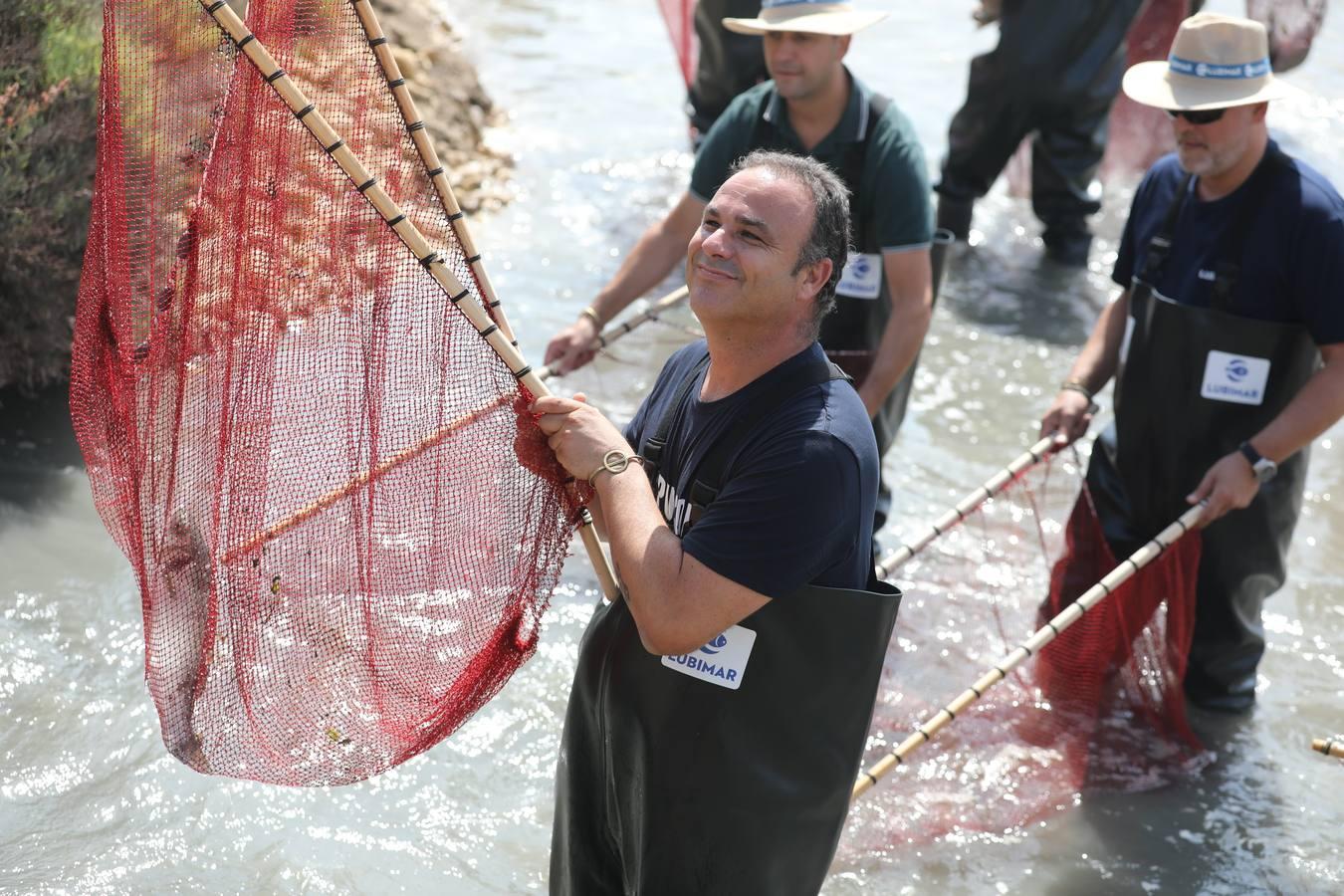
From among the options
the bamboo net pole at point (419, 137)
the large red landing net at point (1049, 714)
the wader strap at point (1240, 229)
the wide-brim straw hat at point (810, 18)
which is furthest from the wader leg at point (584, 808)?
the wide-brim straw hat at point (810, 18)

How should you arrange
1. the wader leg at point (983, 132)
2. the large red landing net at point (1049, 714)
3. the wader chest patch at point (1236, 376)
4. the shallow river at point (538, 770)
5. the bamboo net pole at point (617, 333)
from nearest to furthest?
Answer: the shallow river at point (538, 770), the wader chest patch at point (1236, 376), the large red landing net at point (1049, 714), the bamboo net pole at point (617, 333), the wader leg at point (983, 132)

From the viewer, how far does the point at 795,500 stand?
95.9 inches

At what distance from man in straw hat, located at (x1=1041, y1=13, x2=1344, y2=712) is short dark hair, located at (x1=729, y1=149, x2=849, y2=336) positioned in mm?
1838

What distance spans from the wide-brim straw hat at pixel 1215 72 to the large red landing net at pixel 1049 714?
126cm

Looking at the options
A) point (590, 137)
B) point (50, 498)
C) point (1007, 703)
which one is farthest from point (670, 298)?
point (590, 137)

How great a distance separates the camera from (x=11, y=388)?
5941mm

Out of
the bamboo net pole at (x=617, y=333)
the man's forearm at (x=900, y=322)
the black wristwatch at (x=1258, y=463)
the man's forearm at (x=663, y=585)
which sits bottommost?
the bamboo net pole at (x=617, y=333)

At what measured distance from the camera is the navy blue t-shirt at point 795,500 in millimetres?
2432

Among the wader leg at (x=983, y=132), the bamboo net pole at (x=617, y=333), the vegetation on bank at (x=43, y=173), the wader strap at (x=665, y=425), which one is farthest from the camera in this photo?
the wader leg at (x=983, y=132)

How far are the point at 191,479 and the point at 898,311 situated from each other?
2.35m

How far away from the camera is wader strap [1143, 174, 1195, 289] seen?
172 inches

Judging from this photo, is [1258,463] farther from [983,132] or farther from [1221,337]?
[983,132]

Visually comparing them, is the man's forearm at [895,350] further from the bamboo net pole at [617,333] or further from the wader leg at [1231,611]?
the wader leg at [1231,611]

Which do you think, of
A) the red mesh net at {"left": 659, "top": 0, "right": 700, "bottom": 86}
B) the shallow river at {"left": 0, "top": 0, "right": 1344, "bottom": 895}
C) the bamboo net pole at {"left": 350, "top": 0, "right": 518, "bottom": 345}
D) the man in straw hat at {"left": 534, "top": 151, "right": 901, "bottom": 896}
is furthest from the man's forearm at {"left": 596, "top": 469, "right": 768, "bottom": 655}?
the red mesh net at {"left": 659, "top": 0, "right": 700, "bottom": 86}
